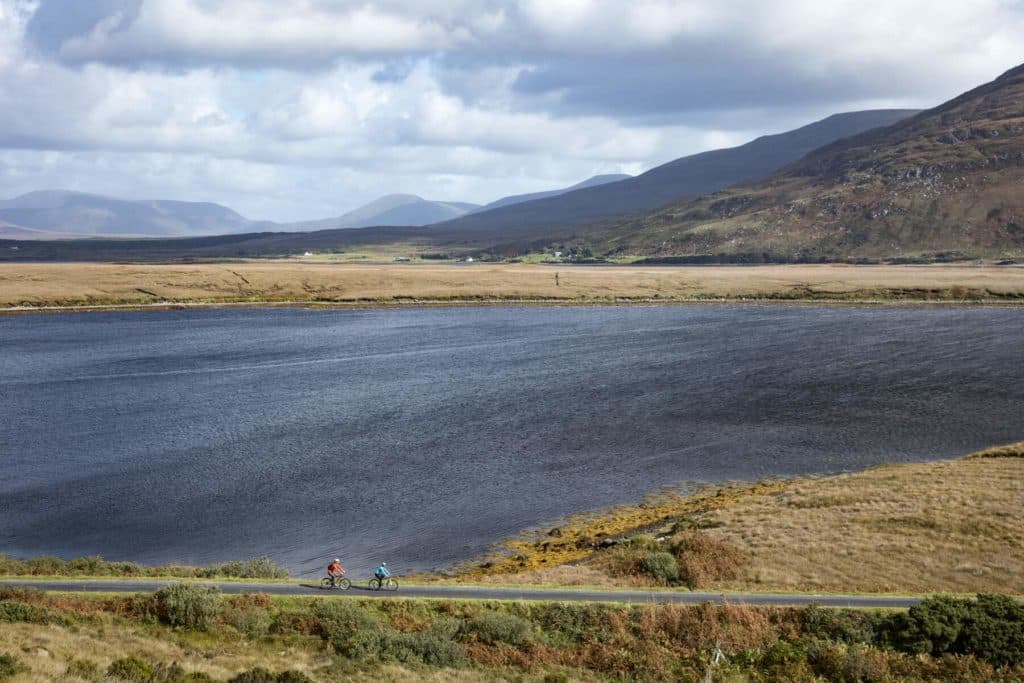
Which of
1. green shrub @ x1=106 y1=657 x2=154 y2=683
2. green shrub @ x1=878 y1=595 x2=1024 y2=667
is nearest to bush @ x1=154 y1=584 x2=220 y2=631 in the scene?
green shrub @ x1=106 y1=657 x2=154 y2=683

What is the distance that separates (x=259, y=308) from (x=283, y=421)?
3516 inches

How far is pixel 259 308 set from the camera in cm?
14662

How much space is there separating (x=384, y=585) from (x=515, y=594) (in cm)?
469

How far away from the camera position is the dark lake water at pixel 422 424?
136 ft

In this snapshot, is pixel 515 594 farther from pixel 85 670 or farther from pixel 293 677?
pixel 85 670

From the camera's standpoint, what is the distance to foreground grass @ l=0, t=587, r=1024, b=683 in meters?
21.1

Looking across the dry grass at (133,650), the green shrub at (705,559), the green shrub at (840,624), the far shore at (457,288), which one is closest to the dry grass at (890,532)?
the green shrub at (705,559)

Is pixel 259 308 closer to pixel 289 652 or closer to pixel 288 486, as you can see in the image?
pixel 288 486

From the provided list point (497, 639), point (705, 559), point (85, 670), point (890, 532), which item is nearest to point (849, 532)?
point (890, 532)

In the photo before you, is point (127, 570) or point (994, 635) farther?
point (127, 570)

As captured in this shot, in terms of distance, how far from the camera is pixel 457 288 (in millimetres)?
164875

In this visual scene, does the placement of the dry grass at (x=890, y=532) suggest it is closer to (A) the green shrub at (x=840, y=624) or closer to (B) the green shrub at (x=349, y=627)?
(A) the green shrub at (x=840, y=624)

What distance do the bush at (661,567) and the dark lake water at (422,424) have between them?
9868mm

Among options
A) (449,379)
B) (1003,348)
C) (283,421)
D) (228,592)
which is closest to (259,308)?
(449,379)
